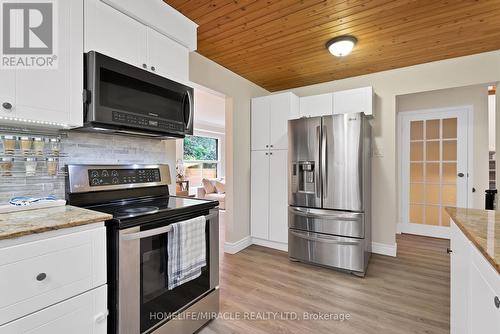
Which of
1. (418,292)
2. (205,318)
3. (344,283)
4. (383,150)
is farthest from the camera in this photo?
(383,150)

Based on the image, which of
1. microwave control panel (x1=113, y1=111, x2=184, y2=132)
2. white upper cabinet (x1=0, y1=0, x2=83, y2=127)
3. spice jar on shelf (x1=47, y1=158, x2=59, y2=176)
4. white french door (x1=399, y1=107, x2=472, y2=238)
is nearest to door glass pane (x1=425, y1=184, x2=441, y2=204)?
white french door (x1=399, y1=107, x2=472, y2=238)

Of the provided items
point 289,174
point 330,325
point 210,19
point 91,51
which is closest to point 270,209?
point 289,174

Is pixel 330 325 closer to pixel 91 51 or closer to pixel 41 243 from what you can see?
pixel 41 243

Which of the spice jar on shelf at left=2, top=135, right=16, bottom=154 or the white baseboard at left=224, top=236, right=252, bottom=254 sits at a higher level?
the spice jar on shelf at left=2, top=135, right=16, bottom=154

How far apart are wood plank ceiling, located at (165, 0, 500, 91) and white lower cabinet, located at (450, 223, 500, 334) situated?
1767 mm

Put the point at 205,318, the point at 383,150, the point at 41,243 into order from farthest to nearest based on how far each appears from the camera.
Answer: the point at 383,150 < the point at 205,318 < the point at 41,243

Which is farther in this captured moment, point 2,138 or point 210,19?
point 210,19

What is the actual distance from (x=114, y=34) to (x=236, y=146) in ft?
6.52

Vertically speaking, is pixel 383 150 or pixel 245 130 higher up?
pixel 245 130

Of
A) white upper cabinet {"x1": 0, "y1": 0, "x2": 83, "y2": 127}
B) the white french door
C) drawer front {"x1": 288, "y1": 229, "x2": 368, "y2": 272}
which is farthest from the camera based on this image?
the white french door

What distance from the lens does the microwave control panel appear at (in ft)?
4.84

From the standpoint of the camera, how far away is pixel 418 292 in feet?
7.28

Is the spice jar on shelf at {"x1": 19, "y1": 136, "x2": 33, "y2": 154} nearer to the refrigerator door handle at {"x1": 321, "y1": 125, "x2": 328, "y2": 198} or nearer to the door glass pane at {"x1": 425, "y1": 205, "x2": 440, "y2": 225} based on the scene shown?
the refrigerator door handle at {"x1": 321, "y1": 125, "x2": 328, "y2": 198}

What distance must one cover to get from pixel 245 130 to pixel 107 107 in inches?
86.6
